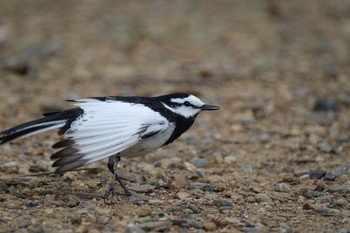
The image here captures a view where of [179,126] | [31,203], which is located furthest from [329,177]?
[31,203]

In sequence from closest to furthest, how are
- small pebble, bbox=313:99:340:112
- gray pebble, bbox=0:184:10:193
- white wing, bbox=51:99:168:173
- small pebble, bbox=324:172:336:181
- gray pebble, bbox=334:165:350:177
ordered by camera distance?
white wing, bbox=51:99:168:173
gray pebble, bbox=0:184:10:193
small pebble, bbox=324:172:336:181
gray pebble, bbox=334:165:350:177
small pebble, bbox=313:99:340:112

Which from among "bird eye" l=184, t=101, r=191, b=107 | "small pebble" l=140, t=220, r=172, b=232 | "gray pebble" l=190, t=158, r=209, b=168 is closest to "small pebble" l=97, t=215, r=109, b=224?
"small pebble" l=140, t=220, r=172, b=232

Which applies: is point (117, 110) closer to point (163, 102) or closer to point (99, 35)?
point (163, 102)

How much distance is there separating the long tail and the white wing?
0.12 m

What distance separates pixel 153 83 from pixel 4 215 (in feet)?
19.1

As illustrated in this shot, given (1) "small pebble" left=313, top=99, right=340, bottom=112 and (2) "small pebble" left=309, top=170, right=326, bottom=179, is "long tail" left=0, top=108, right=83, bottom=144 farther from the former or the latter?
(1) "small pebble" left=313, top=99, right=340, bottom=112

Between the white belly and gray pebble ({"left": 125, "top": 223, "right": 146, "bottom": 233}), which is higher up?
the white belly

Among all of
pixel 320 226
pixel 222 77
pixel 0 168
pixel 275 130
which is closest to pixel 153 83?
pixel 222 77

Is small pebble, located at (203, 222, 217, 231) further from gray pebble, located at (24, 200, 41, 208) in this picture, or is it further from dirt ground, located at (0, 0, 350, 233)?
gray pebble, located at (24, 200, 41, 208)

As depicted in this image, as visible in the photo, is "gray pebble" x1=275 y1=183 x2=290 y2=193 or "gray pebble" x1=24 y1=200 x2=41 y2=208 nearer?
"gray pebble" x1=24 y1=200 x2=41 y2=208

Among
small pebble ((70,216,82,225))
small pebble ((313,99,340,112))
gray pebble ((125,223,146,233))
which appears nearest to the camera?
gray pebble ((125,223,146,233))

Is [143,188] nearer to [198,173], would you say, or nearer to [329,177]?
[198,173]

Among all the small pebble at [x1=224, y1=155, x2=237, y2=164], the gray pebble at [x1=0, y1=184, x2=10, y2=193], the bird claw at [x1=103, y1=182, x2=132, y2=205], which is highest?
the gray pebble at [x1=0, y1=184, x2=10, y2=193]

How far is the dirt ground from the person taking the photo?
5711mm
